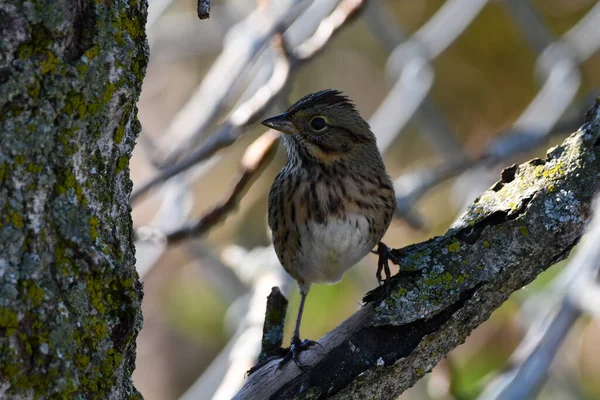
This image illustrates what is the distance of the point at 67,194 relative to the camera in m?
1.34

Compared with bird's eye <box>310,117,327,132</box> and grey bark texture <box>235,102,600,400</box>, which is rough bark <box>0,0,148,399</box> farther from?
bird's eye <box>310,117,327,132</box>

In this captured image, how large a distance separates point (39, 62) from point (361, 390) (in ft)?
2.57

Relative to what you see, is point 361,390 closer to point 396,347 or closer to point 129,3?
point 396,347

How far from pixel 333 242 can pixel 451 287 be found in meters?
0.96

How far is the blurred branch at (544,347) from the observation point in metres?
2.36

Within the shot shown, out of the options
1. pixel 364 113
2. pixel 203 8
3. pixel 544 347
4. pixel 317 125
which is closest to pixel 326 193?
pixel 317 125

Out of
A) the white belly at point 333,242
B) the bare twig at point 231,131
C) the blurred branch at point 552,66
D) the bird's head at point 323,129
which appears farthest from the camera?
the blurred branch at point 552,66

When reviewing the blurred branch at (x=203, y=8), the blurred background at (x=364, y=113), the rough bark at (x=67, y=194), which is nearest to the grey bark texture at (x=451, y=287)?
the rough bark at (x=67, y=194)

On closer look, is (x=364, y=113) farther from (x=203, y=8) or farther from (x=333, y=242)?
(x=203, y=8)

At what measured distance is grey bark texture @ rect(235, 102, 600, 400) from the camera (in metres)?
1.58

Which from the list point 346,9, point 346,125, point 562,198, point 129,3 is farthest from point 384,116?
point 129,3

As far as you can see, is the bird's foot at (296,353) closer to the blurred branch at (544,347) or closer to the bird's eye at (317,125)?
the blurred branch at (544,347)

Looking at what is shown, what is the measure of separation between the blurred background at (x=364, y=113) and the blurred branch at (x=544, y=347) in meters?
0.19

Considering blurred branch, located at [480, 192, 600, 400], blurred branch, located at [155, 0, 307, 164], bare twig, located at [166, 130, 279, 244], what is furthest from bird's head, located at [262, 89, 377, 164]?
blurred branch, located at [480, 192, 600, 400]
